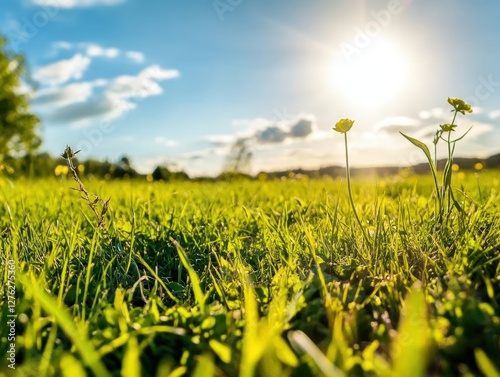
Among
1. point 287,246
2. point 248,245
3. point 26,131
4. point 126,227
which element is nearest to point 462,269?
point 287,246

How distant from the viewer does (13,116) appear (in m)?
29.5

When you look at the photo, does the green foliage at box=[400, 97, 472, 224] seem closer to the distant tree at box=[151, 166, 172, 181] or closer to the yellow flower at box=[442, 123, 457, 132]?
the yellow flower at box=[442, 123, 457, 132]

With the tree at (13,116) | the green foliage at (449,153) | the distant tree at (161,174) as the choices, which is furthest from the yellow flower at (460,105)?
the tree at (13,116)

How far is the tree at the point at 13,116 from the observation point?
96.5ft

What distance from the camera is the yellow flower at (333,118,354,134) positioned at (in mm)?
2076

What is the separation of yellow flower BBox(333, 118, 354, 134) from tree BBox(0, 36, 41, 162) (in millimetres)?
30016

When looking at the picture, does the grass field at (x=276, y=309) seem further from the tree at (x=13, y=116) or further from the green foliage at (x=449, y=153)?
the tree at (x=13, y=116)

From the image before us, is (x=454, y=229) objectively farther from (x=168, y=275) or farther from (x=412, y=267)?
(x=168, y=275)

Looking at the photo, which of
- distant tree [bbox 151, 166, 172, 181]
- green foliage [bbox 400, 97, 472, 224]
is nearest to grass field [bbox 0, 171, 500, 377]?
green foliage [bbox 400, 97, 472, 224]

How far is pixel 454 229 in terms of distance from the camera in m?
2.22

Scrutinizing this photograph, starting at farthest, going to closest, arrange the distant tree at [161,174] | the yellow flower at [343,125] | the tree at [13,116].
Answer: the tree at [13,116] < the distant tree at [161,174] < the yellow flower at [343,125]

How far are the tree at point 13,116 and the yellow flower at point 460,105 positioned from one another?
30.2m

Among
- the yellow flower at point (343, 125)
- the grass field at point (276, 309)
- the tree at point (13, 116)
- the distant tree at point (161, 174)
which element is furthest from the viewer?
the tree at point (13, 116)

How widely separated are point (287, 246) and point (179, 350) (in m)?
0.86
